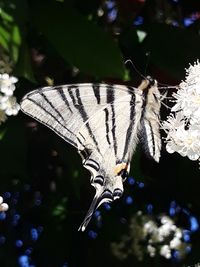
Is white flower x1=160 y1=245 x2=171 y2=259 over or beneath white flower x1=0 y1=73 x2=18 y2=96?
beneath

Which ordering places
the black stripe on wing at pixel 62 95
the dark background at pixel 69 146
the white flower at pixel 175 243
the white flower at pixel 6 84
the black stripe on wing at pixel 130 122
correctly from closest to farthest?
1. the black stripe on wing at pixel 62 95
2. the black stripe on wing at pixel 130 122
3. the white flower at pixel 6 84
4. the dark background at pixel 69 146
5. the white flower at pixel 175 243

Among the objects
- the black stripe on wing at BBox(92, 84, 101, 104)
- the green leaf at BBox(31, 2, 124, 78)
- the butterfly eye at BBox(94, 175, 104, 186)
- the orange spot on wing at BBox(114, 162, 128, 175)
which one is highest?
the green leaf at BBox(31, 2, 124, 78)

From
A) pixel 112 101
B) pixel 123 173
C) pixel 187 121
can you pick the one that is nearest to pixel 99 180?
pixel 123 173

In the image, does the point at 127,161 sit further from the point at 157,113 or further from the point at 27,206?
the point at 27,206

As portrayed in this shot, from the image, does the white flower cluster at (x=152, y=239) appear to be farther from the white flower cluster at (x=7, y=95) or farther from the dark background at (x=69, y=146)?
the white flower cluster at (x=7, y=95)

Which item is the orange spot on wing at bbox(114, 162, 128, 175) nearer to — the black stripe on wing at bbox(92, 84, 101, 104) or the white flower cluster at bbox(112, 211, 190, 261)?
the black stripe on wing at bbox(92, 84, 101, 104)

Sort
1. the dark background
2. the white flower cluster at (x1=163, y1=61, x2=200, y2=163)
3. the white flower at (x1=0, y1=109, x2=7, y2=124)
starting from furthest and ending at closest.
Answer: the dark background
the white flower at (x1=0, y1=109, x2=7, y2=124)
the white flower cluster at (x1=163, y1=61, x2=200, y2=163)

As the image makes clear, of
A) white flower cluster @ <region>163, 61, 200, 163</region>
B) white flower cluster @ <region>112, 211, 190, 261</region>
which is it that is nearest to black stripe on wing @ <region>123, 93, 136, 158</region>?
white flower cluster @ <region>163, 61, 200, 163</region>

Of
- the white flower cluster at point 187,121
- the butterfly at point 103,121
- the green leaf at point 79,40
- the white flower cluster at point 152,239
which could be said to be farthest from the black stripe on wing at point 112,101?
the white flower cluster at point 152,239
